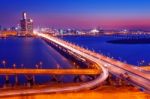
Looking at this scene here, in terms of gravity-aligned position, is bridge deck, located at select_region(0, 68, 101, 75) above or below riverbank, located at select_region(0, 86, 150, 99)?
below

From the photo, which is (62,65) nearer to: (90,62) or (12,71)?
(90,62)

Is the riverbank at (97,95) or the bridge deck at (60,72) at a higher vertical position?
the riverbank at (97,95)

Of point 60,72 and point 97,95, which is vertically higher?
point 97,95

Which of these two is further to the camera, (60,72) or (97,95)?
(60,72)

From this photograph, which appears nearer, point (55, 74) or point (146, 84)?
point (146, 84)

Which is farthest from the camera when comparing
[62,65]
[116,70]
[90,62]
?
[62,65]

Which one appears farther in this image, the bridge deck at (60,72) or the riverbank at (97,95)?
the bridge deck at (60,72)

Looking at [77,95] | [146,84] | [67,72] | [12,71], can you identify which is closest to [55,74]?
[67,72]

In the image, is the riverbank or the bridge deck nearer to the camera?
the riverbank

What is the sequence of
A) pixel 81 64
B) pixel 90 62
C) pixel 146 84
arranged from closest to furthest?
pixel 146 84 < pixel 90 62 < pixel 81 64

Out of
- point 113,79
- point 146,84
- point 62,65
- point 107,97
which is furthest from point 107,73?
point 62,65
